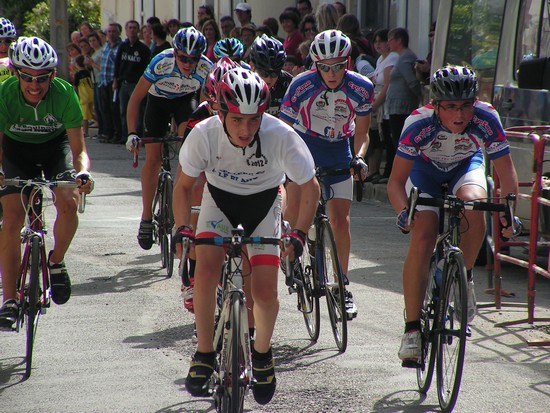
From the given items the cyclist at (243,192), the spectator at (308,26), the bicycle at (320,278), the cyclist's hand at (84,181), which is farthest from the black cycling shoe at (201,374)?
the spectator at (308,26)

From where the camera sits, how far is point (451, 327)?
611 centimetres

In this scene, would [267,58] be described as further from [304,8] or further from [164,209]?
[304,8]

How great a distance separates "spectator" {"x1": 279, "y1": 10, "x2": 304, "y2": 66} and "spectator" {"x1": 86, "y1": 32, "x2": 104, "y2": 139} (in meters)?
8.15

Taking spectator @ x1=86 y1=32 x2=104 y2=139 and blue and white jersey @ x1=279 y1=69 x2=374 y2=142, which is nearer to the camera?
blue and white jersey @ x1=279 y1=69 x2=374 y2=142

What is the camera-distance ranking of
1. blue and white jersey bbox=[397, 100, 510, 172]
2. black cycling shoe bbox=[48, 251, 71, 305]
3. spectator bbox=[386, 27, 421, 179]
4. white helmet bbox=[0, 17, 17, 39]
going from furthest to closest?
1. spectator bbox=[386, 27, 421, 179]
2. white helmet bbox=[0, 17, 17, 39]
3. black cycling shoe bbox=[48, 251, 71, 305]
4. blue and white jersey bbox=[397, 100, 510, 172]

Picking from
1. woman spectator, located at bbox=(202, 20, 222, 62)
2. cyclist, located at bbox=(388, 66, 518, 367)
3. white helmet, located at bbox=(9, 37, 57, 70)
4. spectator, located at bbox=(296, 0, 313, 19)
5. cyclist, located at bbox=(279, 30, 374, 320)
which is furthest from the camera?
woman spectator, located at bbox=(202, 20, 222, 62)

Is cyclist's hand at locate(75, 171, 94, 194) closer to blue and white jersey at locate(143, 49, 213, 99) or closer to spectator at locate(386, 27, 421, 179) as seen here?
blue and white jersey at locate(143, 49, 213, 99)

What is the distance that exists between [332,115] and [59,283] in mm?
2328

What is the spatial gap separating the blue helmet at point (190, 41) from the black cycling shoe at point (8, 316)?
3.52 meters

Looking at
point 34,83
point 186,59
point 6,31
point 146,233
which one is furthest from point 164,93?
point 34,83

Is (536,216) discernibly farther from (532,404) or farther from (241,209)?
(241,209)

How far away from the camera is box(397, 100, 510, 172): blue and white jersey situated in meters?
6.47

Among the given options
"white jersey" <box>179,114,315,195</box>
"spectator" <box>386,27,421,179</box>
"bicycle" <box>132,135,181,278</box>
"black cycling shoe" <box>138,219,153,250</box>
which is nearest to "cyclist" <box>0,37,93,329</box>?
"white jersey" <box>179,114,315,195</box>

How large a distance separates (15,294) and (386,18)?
1346 cm
